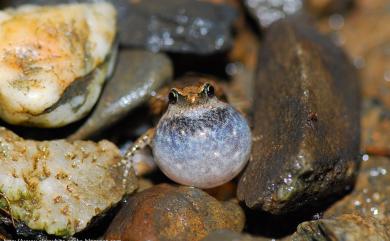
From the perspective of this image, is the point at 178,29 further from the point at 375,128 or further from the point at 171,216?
the point at 171,216

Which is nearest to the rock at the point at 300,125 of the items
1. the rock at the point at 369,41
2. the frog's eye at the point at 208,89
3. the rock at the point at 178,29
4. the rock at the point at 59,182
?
the rock at the point at 369,41

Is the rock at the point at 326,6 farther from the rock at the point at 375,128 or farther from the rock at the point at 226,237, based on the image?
the rock at the point at 226,237

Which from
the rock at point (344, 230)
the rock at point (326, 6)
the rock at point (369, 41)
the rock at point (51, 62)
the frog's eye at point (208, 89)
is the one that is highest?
the rock at point (51, 62)

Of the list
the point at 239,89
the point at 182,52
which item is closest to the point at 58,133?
the point at 182,52

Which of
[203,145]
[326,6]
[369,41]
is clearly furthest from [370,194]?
[326,6]

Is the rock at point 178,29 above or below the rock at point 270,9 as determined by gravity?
above

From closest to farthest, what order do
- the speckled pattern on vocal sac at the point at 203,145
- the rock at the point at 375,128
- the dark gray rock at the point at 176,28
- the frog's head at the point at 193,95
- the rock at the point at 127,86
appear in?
the speckled pattern on vocal sac at the point at 203,145
the frog's head at the point at 193,95
the rock at the point at 127,86
the rock at the point at 375,128
the dark gray rock at the point at 176,28

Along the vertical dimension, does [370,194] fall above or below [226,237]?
below
